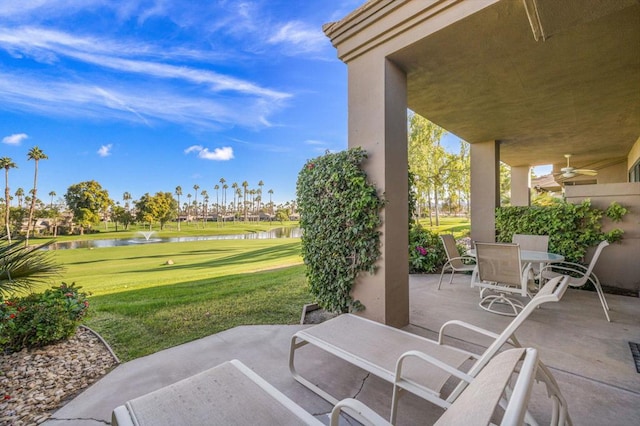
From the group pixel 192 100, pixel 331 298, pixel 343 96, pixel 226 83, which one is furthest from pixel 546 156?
pixel 192 100

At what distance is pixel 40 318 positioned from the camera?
2.69m

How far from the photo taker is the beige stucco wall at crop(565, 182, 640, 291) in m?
4.57

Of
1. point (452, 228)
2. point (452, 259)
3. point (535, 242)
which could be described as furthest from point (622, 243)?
point (452, 228)

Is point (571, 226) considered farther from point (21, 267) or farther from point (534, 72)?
point (21, 267)

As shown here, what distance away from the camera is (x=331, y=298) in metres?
3.46

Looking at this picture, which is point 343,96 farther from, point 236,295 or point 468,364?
point 236,295

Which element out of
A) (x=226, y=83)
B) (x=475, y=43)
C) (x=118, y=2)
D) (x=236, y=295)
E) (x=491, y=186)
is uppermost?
(x=226, y=83)

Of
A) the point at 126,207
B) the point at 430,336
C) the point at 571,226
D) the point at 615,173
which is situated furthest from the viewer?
the point at 126,207

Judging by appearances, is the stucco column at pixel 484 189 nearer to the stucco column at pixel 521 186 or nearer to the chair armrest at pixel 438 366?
the stucco column at pixel 521 186

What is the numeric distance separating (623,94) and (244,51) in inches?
666

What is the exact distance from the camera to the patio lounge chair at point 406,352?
1.51 meters

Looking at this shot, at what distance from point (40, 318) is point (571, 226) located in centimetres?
795

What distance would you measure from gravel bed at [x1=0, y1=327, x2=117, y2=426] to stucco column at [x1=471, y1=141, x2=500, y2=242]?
7.66m

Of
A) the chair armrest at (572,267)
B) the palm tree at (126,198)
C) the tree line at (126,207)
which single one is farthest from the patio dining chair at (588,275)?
the palm tree at (126,198)
